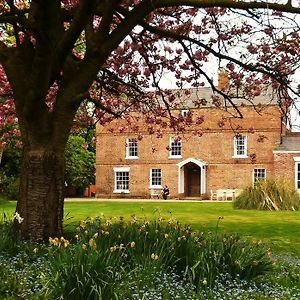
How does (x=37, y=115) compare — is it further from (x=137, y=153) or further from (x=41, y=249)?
(x=137, y=153)

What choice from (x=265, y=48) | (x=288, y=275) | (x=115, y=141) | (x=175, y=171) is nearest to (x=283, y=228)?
(x=265, y=48)

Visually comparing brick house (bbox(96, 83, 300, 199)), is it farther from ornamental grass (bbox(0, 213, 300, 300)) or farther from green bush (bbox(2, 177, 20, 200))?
ornamental grass (bbox(0, 213, 300, 300))

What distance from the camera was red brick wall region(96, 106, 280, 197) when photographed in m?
40.6

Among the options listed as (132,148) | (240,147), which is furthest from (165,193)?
(240,147)

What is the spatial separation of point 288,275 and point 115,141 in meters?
38.1

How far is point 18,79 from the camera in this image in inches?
354

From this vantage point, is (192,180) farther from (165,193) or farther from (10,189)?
(10,189)

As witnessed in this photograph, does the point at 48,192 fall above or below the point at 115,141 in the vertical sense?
below

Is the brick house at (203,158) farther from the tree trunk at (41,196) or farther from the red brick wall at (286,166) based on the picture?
the tree trunk at (41,196)

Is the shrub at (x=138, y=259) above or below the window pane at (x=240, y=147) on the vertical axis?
below

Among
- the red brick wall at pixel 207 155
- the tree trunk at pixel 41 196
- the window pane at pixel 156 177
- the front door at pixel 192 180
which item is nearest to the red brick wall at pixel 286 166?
the red brick wall at pixel 207 155

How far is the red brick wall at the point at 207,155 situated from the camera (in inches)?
1599

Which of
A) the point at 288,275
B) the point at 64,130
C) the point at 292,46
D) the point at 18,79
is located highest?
the point at 292,46

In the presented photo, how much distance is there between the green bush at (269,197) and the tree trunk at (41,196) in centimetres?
1803
